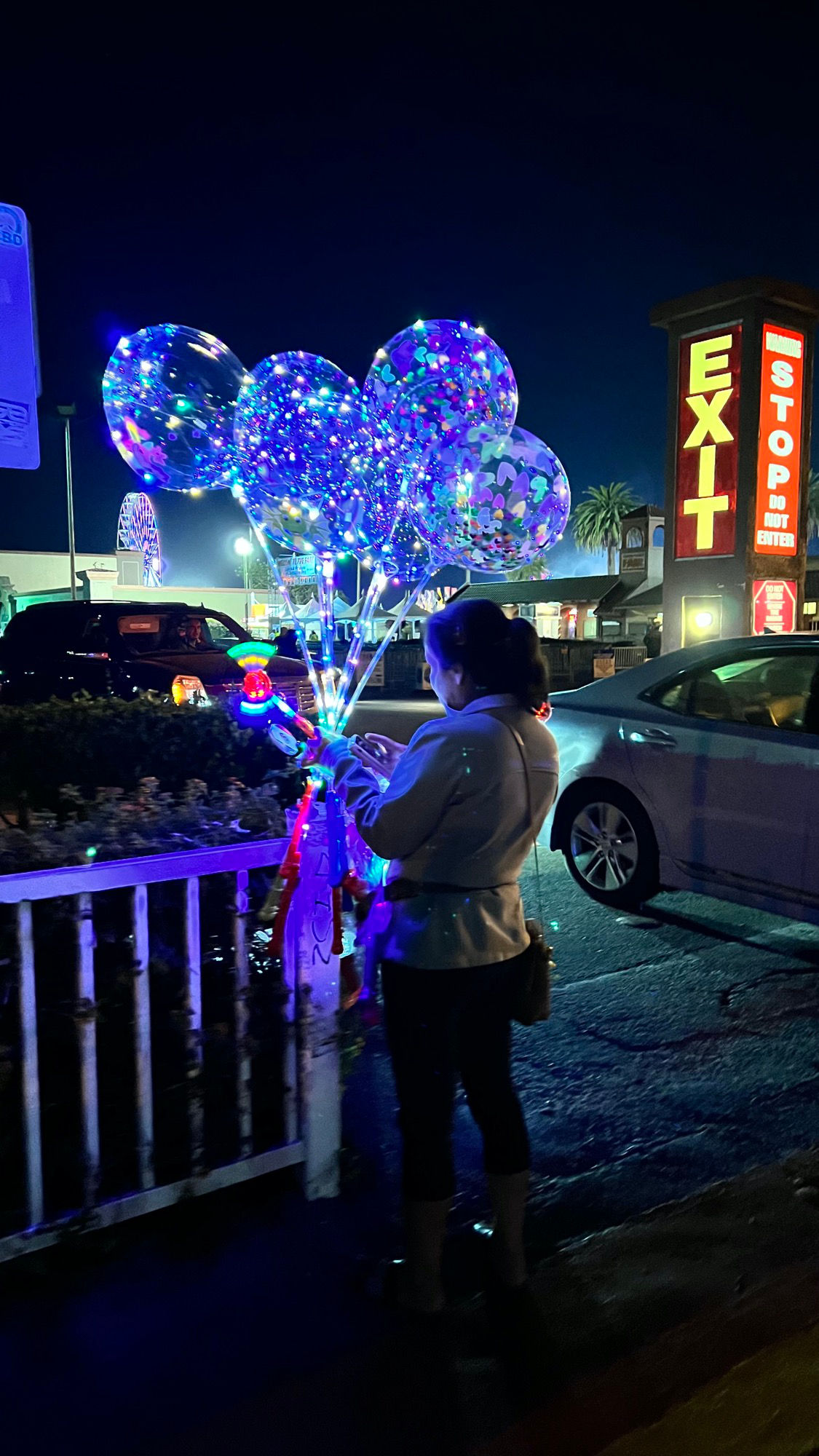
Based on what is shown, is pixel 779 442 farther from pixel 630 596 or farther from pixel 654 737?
pixel 630 596

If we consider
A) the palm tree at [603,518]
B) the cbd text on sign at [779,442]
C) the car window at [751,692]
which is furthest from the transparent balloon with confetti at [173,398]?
the palm tree at [603,518]

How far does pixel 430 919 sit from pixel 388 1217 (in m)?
1.05

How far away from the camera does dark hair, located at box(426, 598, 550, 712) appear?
2330mm

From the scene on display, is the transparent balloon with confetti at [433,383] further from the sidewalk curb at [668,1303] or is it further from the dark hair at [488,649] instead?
the sidewalk curb at [668,1303]

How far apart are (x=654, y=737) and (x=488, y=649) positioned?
3.34m

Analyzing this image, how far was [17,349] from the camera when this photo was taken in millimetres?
3238

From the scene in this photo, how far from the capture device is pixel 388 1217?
276 centimetres

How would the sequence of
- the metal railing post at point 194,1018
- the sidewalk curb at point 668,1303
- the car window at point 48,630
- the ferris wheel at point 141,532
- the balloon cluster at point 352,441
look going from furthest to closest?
the ferris wheel at point 141,532 → the car window at point 48,630 → the balloon cluster at point 352,441 → the metal railing post at point 194,1018 → the sidewalk curb at point 668,1303

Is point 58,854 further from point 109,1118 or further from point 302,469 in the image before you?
point 302,469

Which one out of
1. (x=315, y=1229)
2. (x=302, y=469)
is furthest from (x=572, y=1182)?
(x=302, y=469)

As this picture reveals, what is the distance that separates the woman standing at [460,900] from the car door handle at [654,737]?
3148 mm

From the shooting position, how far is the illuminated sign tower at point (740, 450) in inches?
550

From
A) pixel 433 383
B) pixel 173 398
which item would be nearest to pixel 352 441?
pixel 433 383

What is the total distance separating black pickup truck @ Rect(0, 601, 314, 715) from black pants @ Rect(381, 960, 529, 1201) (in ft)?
21.6
